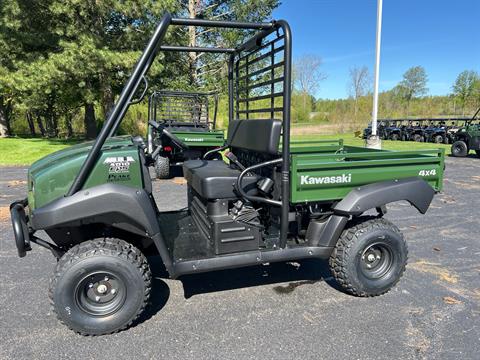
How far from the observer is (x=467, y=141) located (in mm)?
12812

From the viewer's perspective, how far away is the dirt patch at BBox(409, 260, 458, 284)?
11.2 feet

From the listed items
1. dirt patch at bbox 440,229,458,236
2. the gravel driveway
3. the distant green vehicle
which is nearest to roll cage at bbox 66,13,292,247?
the gravel driveway

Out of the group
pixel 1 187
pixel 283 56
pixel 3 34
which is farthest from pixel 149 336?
pixel 3 34

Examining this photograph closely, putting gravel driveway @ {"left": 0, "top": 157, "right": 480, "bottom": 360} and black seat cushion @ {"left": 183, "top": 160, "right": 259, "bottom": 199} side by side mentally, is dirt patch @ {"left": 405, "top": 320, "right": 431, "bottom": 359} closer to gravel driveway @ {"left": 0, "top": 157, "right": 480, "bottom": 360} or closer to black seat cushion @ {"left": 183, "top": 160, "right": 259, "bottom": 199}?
gravel driveway @ {"left": 0, "top": 157, "right": 480, "bottom": 360}

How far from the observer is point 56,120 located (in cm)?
2234

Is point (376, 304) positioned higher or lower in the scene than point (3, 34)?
lower

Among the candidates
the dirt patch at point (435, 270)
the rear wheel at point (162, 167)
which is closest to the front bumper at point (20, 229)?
the dirt patch at point (435, 270)

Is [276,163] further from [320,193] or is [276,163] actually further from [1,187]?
[1,187]

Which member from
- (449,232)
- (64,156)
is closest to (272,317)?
(64,156)

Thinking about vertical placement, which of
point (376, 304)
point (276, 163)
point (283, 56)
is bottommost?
point (376, 304)

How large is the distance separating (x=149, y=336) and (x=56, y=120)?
2264cm

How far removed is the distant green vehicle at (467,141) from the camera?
12391 millimetres

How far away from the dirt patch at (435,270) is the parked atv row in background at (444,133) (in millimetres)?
10015

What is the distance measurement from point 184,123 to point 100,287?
7319mm
